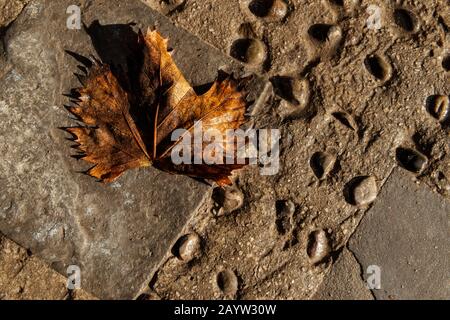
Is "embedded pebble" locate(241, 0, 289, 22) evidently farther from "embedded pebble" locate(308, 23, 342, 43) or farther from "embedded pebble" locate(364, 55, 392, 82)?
"embedded pebble" locate(364, 55, 392, 82)

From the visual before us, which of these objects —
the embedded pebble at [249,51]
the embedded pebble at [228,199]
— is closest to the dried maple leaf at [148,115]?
the embedded pebble at [228,199]

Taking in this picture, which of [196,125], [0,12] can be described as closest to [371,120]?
[196,125]

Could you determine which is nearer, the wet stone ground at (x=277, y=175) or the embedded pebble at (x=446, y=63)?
the wet stone ground at (x=277, y=175)

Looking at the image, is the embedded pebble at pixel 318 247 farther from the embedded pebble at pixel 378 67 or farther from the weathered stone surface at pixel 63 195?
the embedded pebble at pixel 378 67

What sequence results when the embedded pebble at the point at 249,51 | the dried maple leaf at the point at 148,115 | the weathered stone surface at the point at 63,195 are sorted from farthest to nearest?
the embedded pebble at the point at 249,51, the weathered stone surface at the point at 63,195, the dried maple leaf at the point at 148,115

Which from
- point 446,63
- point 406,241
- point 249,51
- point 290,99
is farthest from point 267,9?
point 406,241

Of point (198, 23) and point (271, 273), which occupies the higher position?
point (198, 23)

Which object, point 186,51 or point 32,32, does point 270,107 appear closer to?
point 186,51
